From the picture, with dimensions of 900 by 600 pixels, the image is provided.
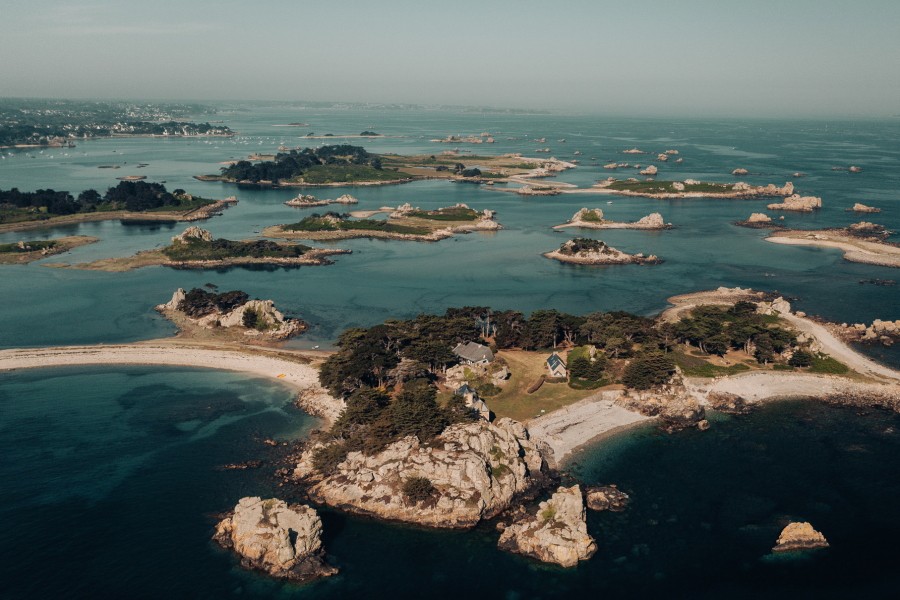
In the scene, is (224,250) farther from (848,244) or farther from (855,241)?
(855,241)

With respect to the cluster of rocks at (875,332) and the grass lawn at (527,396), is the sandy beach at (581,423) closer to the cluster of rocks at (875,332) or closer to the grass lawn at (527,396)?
the grass lawn at (527,396)

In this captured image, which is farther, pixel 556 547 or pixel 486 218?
pixel 486 218

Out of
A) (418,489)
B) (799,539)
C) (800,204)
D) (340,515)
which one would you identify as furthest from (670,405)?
(800,204)

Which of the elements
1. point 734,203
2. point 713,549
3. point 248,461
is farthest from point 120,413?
point 734,203

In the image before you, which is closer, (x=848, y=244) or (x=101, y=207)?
(x=848, y=244)

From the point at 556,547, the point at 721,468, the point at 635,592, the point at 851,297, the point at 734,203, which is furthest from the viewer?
the point at 734,203

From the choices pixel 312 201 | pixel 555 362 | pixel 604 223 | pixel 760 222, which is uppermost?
pixel 312 201

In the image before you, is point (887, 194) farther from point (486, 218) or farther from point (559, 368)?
point (559, 368)
